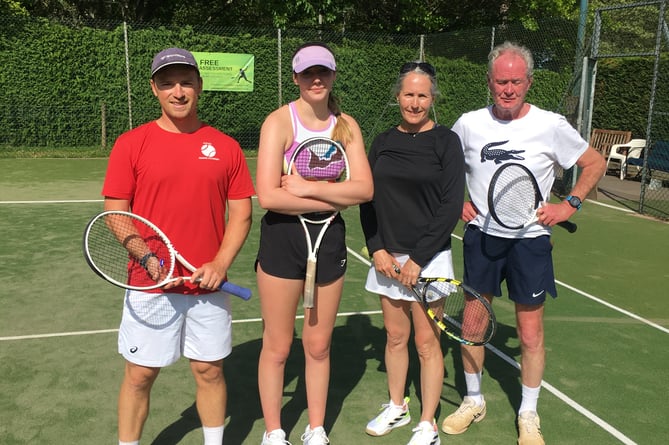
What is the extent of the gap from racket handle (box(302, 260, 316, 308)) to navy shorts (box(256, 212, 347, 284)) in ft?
0.17

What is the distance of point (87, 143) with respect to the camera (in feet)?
53.9

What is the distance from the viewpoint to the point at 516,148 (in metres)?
3.33

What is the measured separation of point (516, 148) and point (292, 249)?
1.32 meters

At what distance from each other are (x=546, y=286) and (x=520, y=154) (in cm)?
73

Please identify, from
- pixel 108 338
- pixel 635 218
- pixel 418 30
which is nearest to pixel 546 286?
pixel 108 338

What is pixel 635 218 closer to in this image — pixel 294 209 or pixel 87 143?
pixel 294 209

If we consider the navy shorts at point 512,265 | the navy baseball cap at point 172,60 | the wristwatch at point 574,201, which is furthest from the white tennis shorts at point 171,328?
the wristwatch at point 574,201

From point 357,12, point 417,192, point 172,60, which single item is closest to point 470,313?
point 417,192

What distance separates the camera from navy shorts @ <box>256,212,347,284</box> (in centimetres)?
299

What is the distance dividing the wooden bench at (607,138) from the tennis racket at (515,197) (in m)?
15.0

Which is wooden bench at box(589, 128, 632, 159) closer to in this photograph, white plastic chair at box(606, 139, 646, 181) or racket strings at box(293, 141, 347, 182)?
white plastic chair at box(606, 139, 646, 181)

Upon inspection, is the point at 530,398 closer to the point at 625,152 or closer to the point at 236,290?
the point at 236,290

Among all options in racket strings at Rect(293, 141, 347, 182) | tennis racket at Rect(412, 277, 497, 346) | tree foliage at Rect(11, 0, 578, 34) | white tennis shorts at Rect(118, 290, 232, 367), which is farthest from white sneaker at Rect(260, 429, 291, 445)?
tree foliage at Rect(11, 0, 578, 34)

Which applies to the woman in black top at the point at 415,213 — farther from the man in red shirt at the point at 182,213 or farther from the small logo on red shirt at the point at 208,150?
the small logo on red shirt at the point at 208,150
